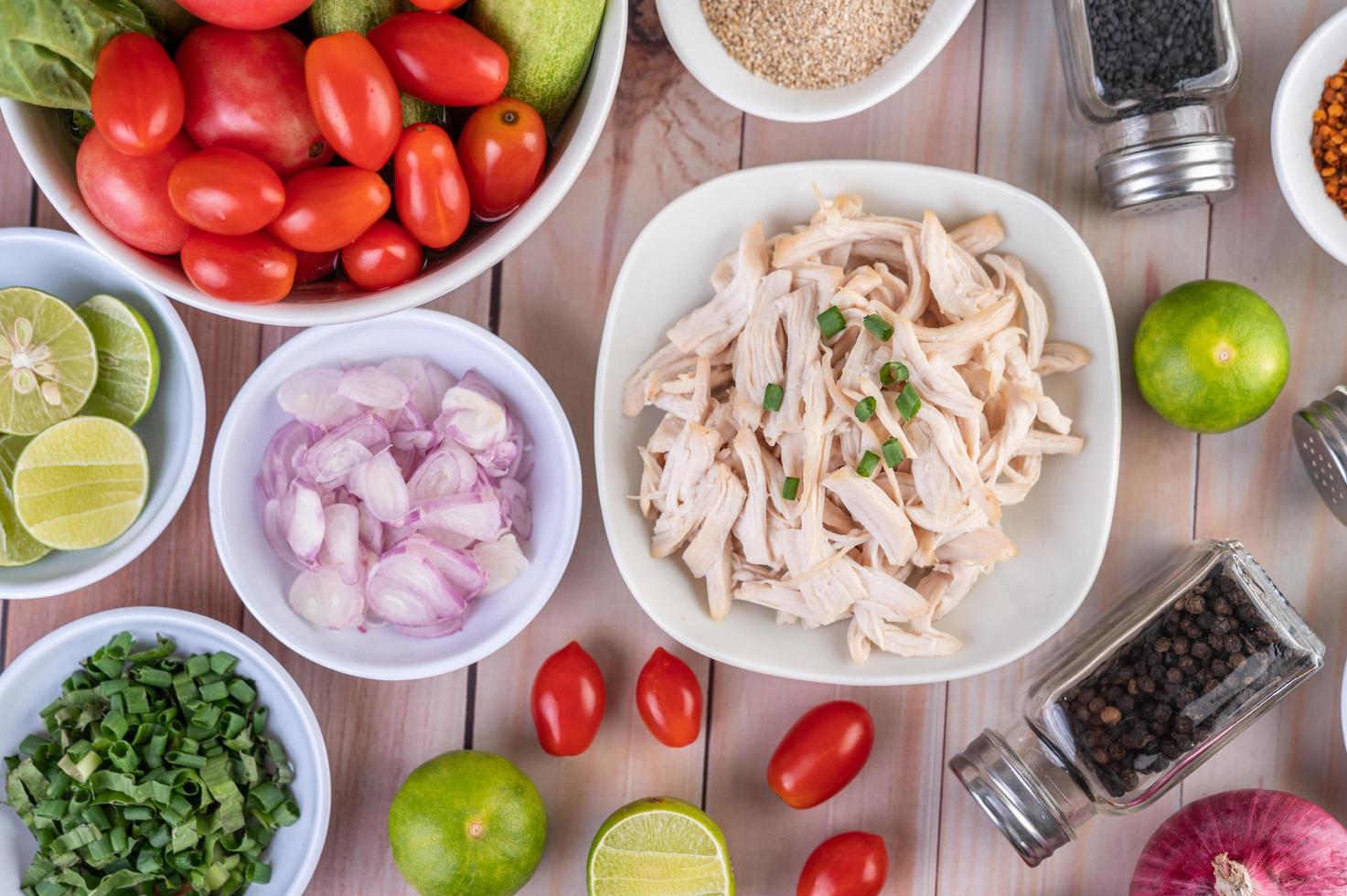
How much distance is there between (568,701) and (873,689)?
391mm

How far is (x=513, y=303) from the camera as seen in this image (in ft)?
4.47

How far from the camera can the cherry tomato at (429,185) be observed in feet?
3.23

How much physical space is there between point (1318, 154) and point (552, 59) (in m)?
0.92

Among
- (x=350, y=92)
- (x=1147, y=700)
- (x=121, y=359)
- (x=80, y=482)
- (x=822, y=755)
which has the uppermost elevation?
(x=350, y=92)

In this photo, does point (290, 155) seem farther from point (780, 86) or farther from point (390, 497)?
point (780, 86)

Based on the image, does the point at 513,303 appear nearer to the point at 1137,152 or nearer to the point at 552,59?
the point at 552,59

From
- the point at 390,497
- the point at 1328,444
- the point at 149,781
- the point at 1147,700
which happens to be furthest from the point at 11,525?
the point at 1328,444

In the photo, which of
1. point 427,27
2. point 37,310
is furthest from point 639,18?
point 37,310

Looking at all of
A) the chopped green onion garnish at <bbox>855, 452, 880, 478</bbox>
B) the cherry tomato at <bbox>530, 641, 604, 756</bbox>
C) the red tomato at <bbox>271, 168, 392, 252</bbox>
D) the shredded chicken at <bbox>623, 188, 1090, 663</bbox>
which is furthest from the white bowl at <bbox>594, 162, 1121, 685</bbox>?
the red tomato at <bbox>271, 168, 392, 252</bbox>

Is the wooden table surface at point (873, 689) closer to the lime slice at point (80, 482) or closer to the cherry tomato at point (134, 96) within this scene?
the lime slice at point (80, 482)

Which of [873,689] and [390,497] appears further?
[873,689]

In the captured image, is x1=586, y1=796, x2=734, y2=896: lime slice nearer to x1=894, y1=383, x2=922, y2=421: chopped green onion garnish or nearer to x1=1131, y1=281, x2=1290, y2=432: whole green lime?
x1=894, y1=383, x2=922, y2=421: chopped green onion garnish

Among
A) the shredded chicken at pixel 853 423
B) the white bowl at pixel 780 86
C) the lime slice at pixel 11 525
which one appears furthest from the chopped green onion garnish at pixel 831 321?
the lime slice at pixel 11 525

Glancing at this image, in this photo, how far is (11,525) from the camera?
49.1 inches
